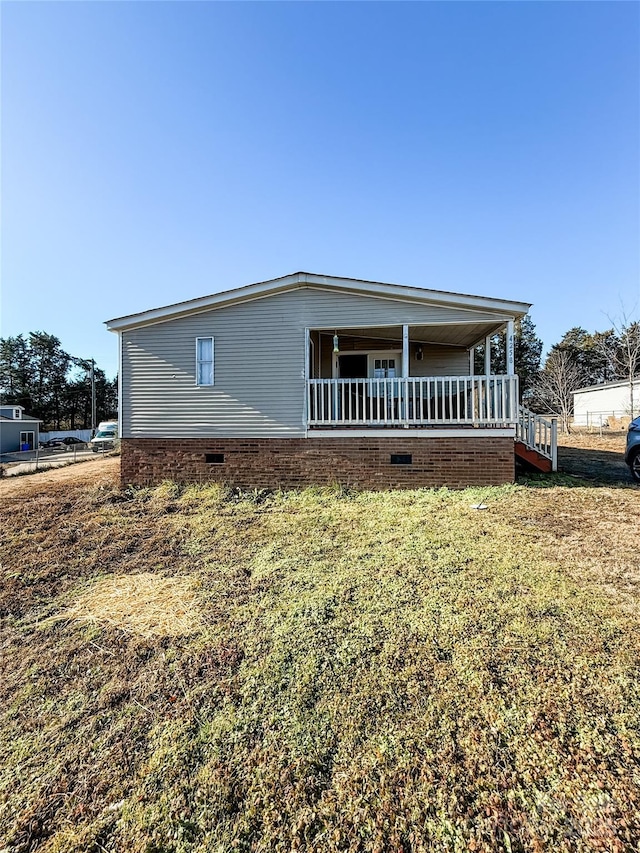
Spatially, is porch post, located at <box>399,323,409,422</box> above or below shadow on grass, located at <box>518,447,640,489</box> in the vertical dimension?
above

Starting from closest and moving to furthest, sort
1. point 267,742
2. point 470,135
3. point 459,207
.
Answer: point 267,742 < point 470,135 < point 459,207

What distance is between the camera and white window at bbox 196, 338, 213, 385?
870 cm

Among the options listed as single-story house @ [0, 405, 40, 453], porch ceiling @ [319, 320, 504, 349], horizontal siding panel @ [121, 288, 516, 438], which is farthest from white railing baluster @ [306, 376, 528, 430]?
single-story house @ [0, 405, 40, 453]

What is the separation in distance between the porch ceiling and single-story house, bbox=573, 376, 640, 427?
1758cm

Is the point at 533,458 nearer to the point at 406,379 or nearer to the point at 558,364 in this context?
the point at 406,379

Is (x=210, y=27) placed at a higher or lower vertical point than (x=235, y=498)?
higher

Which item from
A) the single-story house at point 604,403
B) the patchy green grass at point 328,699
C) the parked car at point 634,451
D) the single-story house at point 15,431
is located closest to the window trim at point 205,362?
the patchy green grass at point 328,699

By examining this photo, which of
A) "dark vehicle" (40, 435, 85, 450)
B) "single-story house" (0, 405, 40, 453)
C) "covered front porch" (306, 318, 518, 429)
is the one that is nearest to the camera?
"covered front porch" (306, 318, 518, 429)

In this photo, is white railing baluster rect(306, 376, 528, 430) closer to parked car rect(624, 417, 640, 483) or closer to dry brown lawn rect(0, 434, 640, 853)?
parked car rect(624, 417, 640, 483)

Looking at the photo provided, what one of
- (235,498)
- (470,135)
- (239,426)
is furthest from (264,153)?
(235,498)

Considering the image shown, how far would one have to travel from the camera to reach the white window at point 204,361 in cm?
870

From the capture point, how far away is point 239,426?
28.0 ft

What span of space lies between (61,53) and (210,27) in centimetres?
318

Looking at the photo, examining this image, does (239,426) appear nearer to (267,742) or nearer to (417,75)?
(267,742)
